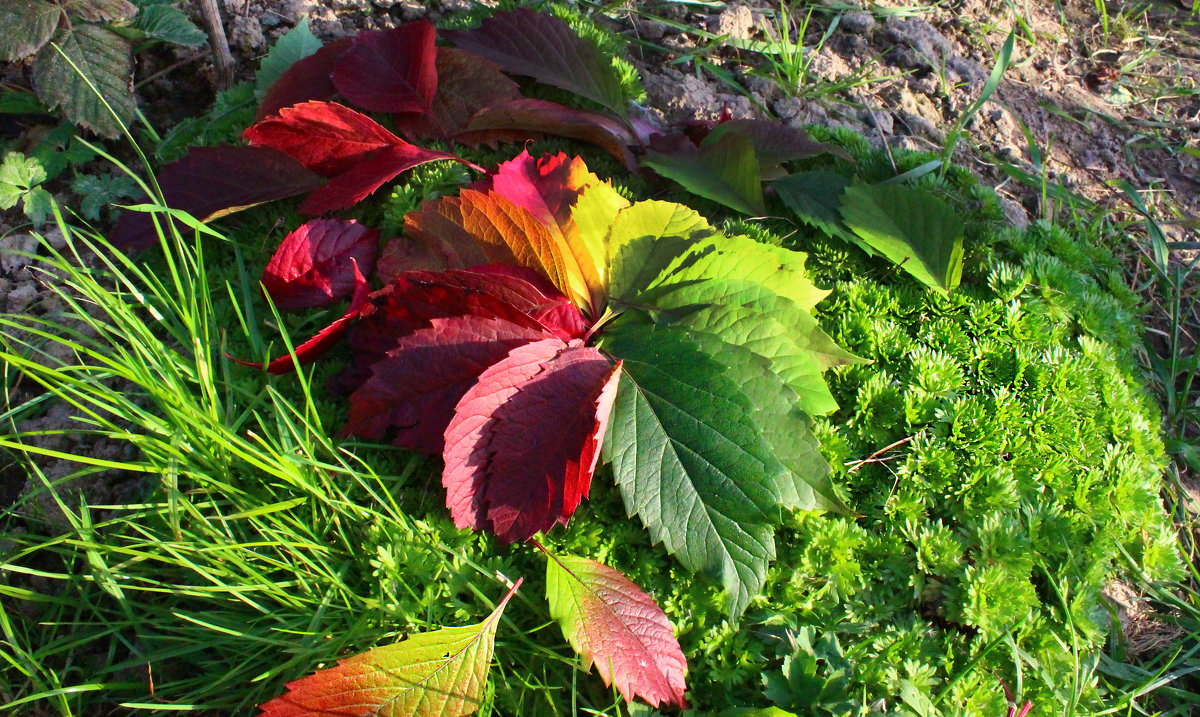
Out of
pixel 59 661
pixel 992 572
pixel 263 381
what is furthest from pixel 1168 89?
pixel 59 661

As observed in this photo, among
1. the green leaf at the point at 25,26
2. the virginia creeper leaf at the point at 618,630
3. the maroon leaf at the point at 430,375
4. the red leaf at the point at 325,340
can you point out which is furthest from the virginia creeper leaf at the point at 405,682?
the green leaf at the point at 25,26

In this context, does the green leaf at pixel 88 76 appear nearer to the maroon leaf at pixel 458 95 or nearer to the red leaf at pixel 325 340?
the maroon leaf at pixel 458 95

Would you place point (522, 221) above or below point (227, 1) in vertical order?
below

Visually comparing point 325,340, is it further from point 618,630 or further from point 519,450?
point 618,630

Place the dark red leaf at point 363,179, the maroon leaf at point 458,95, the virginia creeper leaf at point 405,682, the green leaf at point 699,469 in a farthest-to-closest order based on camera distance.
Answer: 1. the maroon leaf at point 458,95
2. the dark red leaf at point 363,179
3. the green leaf at point 699,469
4. the virginia creeper leaf at point 405,682

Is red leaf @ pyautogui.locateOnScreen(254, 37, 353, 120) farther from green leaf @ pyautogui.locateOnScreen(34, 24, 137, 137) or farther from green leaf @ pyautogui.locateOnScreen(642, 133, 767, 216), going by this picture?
green leaf @ pyautogui.locateOnScreen(642, 133, 767, 216)

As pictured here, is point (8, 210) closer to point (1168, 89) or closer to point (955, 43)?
point (955, 43)
